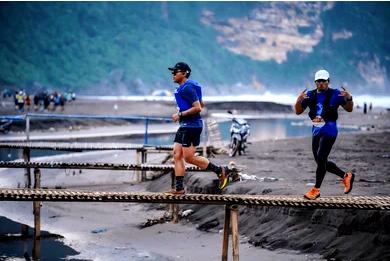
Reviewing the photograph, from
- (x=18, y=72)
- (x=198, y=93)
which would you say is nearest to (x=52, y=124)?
(x=198, y=93)

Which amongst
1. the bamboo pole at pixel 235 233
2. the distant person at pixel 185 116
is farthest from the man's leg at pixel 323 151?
the distant person at pixel 185 116

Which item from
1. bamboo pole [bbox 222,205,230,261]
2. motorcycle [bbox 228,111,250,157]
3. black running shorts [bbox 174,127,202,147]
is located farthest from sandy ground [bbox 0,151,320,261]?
motorcycle [bbox 228,111,250,157]

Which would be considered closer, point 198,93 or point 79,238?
point 198,93

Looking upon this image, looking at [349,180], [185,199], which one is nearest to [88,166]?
[185,199]

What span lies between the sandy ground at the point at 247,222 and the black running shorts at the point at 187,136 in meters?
2.76

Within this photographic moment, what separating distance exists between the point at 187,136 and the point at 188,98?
54 cm

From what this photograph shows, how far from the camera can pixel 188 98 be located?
27.9 feet

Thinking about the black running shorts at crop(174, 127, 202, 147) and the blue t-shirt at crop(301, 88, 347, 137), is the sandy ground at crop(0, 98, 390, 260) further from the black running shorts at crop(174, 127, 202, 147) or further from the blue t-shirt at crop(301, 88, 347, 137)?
the black running shorts at crop(174, 127, 202, 147)

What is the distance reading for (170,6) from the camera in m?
147

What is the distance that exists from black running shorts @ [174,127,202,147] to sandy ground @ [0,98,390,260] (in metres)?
2.76

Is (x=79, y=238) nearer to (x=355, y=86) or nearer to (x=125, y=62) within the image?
(x=125, y=62)

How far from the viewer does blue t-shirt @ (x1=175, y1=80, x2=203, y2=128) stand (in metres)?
8.48

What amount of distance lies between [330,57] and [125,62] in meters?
67.4

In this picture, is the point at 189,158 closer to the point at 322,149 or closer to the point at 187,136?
the point at 187,136
